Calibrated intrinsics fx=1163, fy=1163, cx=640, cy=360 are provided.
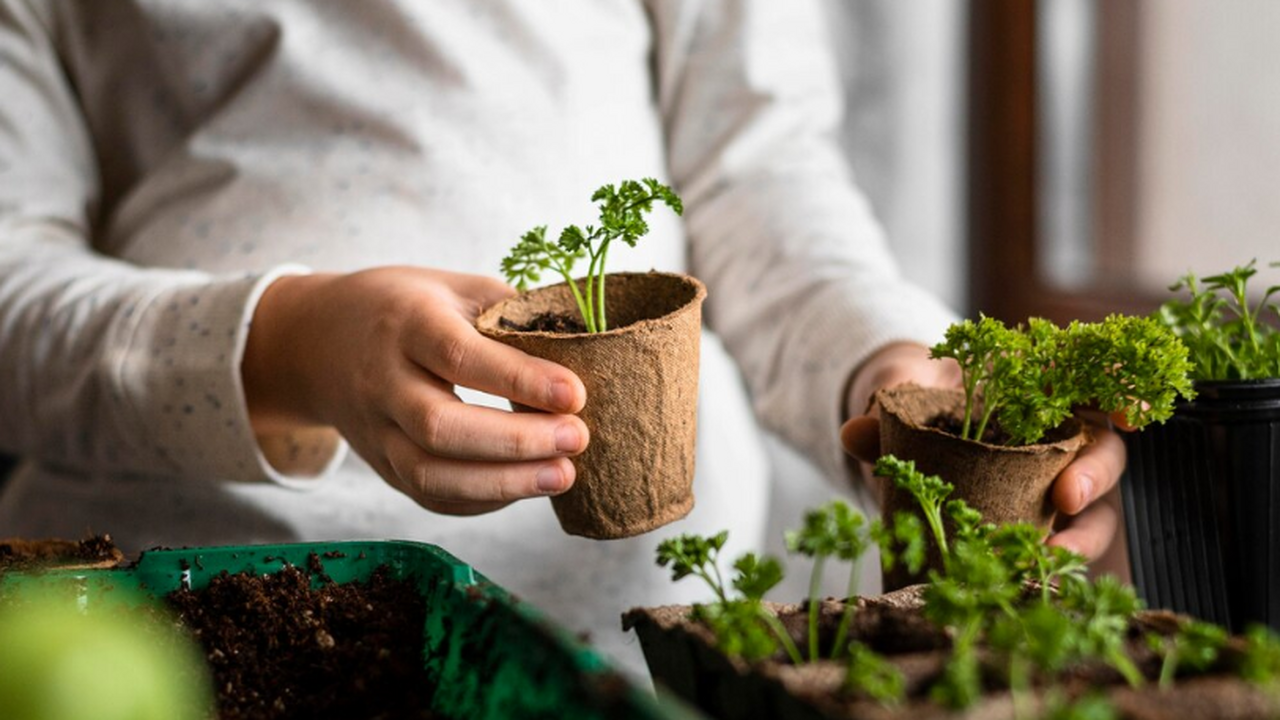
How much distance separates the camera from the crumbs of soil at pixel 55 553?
61cm

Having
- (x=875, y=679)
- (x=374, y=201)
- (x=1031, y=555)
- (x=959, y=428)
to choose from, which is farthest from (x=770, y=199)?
(x=875, y=679)

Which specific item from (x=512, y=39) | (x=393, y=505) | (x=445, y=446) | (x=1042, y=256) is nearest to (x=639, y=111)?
(x=512, y=39)

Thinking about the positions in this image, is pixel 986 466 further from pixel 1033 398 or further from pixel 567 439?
pixel 567 439

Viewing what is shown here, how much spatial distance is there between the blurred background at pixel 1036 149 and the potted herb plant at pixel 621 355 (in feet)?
3.24

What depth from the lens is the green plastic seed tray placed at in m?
0.40

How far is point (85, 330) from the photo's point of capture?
3.29 ft

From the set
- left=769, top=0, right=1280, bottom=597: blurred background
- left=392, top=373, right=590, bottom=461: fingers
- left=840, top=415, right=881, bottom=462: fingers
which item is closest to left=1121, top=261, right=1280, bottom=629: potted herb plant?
left=840, top=415, right=881, bottom=462: fingers

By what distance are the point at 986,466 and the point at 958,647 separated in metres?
0.29

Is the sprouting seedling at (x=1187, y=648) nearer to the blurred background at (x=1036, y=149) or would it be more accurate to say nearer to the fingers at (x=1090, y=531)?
the fingers at (x=1090, y=531)

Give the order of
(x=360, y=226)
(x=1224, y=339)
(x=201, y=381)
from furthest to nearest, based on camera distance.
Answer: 1. (x=360, y=226)
2. (x=201, y=381)
3. (x=1224, y=339)

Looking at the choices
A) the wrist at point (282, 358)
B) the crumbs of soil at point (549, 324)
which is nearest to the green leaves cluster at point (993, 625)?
the crumbs of soil at point (549, 324)

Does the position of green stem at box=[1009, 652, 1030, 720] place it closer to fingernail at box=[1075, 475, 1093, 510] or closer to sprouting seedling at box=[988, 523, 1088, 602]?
sprouting seedling at box=[988, 523, 1088, 602]

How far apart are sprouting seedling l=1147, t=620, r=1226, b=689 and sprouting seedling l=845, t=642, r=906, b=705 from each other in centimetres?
10

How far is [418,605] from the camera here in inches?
22.8
